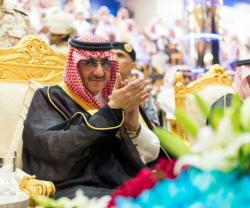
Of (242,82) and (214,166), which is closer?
(214,166)

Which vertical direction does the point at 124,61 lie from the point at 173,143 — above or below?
below

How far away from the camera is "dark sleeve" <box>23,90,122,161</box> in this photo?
6.36 ft

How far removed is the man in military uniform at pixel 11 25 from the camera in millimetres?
3418

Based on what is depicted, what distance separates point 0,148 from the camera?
97.1 inches

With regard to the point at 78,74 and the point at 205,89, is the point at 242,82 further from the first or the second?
the point at 78,74

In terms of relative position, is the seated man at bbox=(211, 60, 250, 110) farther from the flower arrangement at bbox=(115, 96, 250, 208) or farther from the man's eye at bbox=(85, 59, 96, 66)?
the flower arrangement at bbox=(115, 96, 250, 208)

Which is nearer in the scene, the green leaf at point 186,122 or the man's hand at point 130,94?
the green leaf at point 186,122

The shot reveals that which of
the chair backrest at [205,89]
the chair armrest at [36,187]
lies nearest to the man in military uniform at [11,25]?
the chair backrest at [205,89]

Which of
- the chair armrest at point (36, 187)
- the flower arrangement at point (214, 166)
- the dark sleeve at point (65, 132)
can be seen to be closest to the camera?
the flower arrangement at point (214, 166)

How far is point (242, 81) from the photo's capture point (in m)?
3.05

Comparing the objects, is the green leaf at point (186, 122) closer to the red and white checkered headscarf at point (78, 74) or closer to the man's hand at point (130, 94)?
the man's hand at point (130, 94)

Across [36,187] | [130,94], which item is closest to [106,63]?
[130,94]

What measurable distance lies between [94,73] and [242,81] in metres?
1.19

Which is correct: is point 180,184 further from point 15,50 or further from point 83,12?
point 83,12
